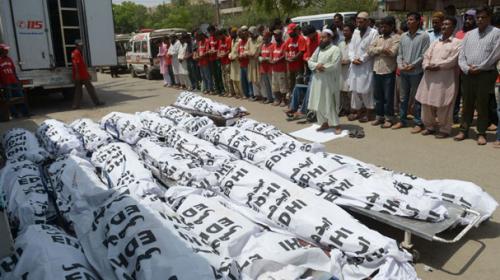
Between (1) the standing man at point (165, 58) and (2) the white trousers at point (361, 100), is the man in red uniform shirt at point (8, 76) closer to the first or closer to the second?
(1) the standing man at point (165, 58)

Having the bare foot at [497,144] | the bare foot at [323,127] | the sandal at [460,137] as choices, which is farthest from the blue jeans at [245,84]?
the bare foot at [497,144]

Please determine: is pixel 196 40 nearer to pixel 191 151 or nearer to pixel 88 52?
pixel 88 52

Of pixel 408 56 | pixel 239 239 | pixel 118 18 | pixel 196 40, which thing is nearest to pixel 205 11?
pixel 118 18

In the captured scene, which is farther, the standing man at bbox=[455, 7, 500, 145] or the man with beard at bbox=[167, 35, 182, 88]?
the man with beard at bbox=[167, 35, 182, 88]

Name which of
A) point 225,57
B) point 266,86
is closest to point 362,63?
point 266,86

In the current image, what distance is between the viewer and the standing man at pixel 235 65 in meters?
11.6

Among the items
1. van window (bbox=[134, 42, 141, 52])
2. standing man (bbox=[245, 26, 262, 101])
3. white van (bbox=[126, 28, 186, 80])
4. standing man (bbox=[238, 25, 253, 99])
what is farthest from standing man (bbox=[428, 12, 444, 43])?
van window (bbox=[134, 42, 141, 52])

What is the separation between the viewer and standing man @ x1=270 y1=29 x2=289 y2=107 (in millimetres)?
9812

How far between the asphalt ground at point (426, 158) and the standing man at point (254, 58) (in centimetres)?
49

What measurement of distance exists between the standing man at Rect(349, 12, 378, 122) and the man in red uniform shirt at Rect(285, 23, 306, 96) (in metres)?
1.56

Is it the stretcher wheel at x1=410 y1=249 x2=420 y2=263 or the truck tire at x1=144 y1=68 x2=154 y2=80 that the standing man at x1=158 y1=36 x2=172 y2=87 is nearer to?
the truck tire at x1=144 y1=68 x2=154 y2=80

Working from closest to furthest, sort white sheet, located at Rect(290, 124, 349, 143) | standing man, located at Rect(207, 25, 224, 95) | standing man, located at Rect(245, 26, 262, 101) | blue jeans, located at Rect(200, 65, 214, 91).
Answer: white sheet, located at Rect(290, 124, 349, 143) < standing man, located at Rect(245, 26, 262, 101) < standing man, located at Rect(207, 25, 224, 95) < blue jeans, located at Rect(200, 65, 214, 91)

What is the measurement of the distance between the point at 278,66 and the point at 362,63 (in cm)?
261

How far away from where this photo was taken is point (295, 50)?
9.41 meters
